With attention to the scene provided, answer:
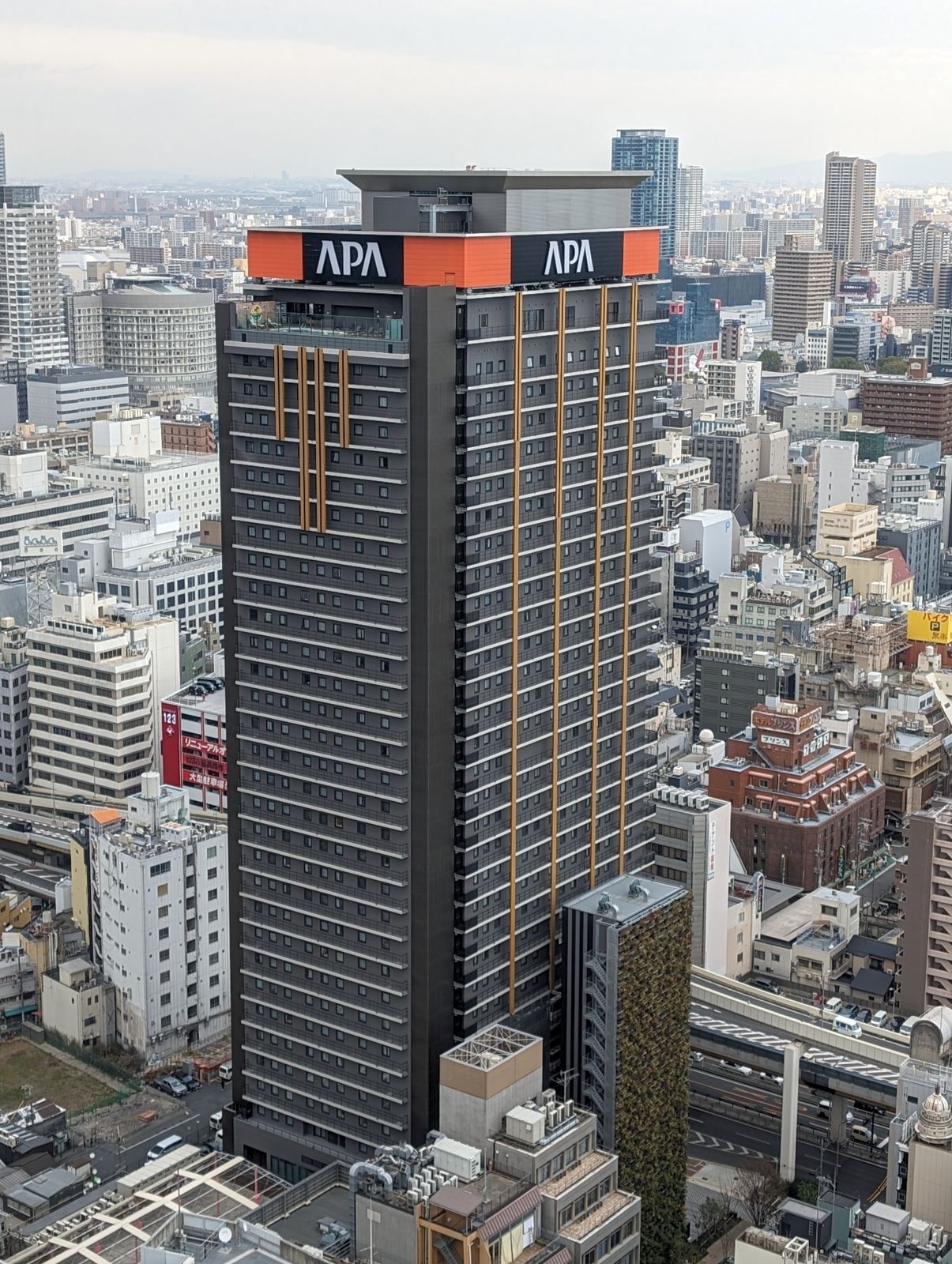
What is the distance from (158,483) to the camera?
4114 inches

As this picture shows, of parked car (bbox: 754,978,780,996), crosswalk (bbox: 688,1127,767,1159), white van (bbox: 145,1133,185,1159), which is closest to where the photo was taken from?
white van (bbox: 145,1133,185,1159)

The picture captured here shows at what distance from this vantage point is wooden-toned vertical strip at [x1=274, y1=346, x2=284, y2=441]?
3828cm

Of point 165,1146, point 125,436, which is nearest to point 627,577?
point 165,1146

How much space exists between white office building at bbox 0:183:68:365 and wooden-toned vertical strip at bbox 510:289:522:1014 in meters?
117

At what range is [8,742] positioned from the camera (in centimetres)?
7012

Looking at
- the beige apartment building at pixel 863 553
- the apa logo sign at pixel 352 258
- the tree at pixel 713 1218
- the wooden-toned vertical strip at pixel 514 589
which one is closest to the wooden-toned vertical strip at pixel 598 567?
the wooden-toned vertical strip at pixel 514 589

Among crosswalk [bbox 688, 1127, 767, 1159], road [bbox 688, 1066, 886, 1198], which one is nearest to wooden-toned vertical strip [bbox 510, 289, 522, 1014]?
crosswalk [bbox 688, 1127, 767, 1159]

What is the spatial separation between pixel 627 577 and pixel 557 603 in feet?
9.65

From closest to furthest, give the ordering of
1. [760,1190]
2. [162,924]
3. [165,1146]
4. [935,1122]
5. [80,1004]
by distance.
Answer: [935,1122] < [760,1190] < [165,1146] < [162,924] < [80,1004]

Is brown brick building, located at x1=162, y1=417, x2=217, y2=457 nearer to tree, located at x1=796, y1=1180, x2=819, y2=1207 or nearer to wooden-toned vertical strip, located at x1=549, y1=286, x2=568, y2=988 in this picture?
wooden-toned vertical strip, located at x1=549, y1=286, x2=568, y2=988

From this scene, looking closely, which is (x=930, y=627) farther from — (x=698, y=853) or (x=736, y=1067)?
(x=736, y=1067)

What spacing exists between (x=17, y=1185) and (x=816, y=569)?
53.4 m

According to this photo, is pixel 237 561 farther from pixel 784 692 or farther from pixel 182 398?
pixel 182 398

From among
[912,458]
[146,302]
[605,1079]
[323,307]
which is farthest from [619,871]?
[146,302]
